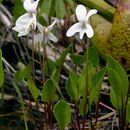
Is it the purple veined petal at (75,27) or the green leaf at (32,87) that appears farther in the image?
the green leaf at (32,87)

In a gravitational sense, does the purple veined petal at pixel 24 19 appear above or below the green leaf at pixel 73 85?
above

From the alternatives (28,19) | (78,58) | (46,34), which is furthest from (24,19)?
(78,58)

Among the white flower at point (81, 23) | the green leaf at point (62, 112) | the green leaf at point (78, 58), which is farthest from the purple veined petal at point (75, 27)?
the green leaf at point (78, 58)

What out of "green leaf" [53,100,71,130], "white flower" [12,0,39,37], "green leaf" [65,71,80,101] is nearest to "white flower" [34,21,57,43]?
"white flower" [12,0,39,37]

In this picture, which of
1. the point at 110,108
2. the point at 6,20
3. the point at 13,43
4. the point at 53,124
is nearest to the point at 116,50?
the point at 110,108

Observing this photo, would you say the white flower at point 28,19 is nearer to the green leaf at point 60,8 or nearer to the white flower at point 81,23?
the white flower at point 81,23

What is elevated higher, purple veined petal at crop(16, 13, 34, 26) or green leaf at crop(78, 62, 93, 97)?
purple veined petal at crop(16, 13, 34, 26)

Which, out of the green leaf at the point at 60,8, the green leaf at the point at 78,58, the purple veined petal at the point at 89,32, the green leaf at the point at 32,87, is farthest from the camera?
the green leaf at the point at 78,58

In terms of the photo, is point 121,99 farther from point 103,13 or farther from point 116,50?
point 103,13

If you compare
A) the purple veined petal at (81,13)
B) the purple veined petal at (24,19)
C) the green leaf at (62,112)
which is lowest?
the green leaf at (62,112)

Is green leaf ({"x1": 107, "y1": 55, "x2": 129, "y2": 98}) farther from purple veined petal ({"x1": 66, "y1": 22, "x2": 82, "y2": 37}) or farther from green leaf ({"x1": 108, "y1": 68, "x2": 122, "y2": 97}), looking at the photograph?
purple veined petal ({"x1": 66, "y1": 22, "x2": 82, "y2": 37})
